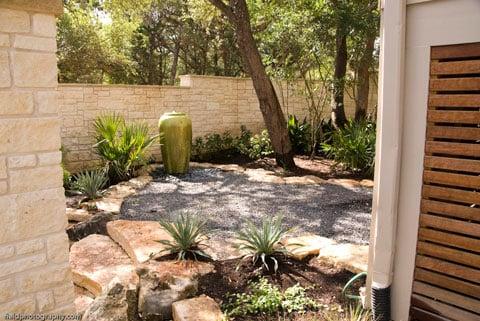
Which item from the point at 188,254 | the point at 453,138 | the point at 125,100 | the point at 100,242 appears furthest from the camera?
the point at 125,100

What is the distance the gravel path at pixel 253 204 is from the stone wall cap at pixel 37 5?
8.08ft

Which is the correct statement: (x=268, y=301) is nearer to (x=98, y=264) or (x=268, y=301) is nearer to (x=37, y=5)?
(x=98, y=264)

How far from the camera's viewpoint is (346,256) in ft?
10.0

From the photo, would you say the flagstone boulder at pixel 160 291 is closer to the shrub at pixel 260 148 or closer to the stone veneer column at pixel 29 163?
the stone veneer column at pixel 29 163

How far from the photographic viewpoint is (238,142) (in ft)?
27.3

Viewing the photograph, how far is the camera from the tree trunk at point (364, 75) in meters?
7.04

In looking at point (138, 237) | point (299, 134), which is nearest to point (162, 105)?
point (299, 134)

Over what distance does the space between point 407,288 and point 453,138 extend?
0.85 metres

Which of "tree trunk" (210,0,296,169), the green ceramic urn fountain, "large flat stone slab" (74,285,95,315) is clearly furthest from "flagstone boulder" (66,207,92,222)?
"tree trunk" (210,0,296,169)

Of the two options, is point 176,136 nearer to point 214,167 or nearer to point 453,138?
point 214,167

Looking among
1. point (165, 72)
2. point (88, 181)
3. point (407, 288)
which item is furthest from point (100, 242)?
point (165, 72)

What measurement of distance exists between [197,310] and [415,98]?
1671mm

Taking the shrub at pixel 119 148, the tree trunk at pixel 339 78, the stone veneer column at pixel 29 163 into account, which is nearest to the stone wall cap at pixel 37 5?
the stone veneer column at pixel 29 163

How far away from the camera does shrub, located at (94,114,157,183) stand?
607 cm
